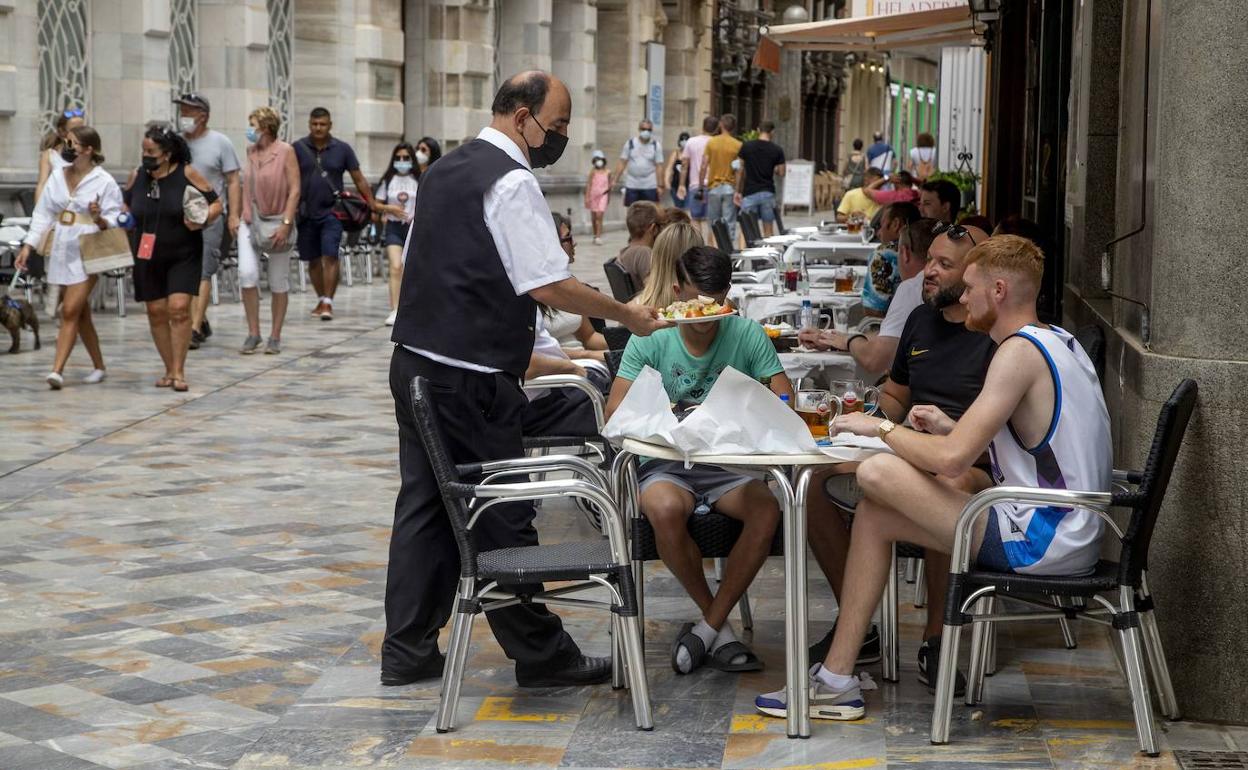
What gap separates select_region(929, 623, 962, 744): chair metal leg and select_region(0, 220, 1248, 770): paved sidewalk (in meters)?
0.05

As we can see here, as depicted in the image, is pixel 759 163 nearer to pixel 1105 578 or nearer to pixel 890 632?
pixel 890 632

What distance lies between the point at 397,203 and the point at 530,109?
1144 cm

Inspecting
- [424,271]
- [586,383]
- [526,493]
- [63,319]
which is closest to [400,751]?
[526,493]

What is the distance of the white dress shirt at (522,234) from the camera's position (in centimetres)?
514

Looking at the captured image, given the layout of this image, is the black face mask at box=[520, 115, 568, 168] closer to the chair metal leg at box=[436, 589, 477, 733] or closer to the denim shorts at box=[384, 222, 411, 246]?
the chair metal leg at box=[436, 589, 477, 733]

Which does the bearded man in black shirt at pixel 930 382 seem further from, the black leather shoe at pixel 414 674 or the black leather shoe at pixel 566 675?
the black leather shoe at pixel 414 674

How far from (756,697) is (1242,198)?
6.24 feet

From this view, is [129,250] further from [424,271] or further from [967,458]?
[967,458]

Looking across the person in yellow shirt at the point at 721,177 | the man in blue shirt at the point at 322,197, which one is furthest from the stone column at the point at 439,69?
the man in blue shirt at the point at 322,197

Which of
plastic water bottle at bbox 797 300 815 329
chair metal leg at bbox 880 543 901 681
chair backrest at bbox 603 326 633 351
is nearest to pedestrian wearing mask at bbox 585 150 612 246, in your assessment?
plastic water bottle at bbox 797 300 815 329

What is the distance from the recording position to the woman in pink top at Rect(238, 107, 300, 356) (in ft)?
45.2

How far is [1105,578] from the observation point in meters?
4.69

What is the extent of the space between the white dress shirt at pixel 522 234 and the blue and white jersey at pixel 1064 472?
130 centimetres

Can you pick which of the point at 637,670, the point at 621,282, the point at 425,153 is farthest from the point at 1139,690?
the point at 425,153
